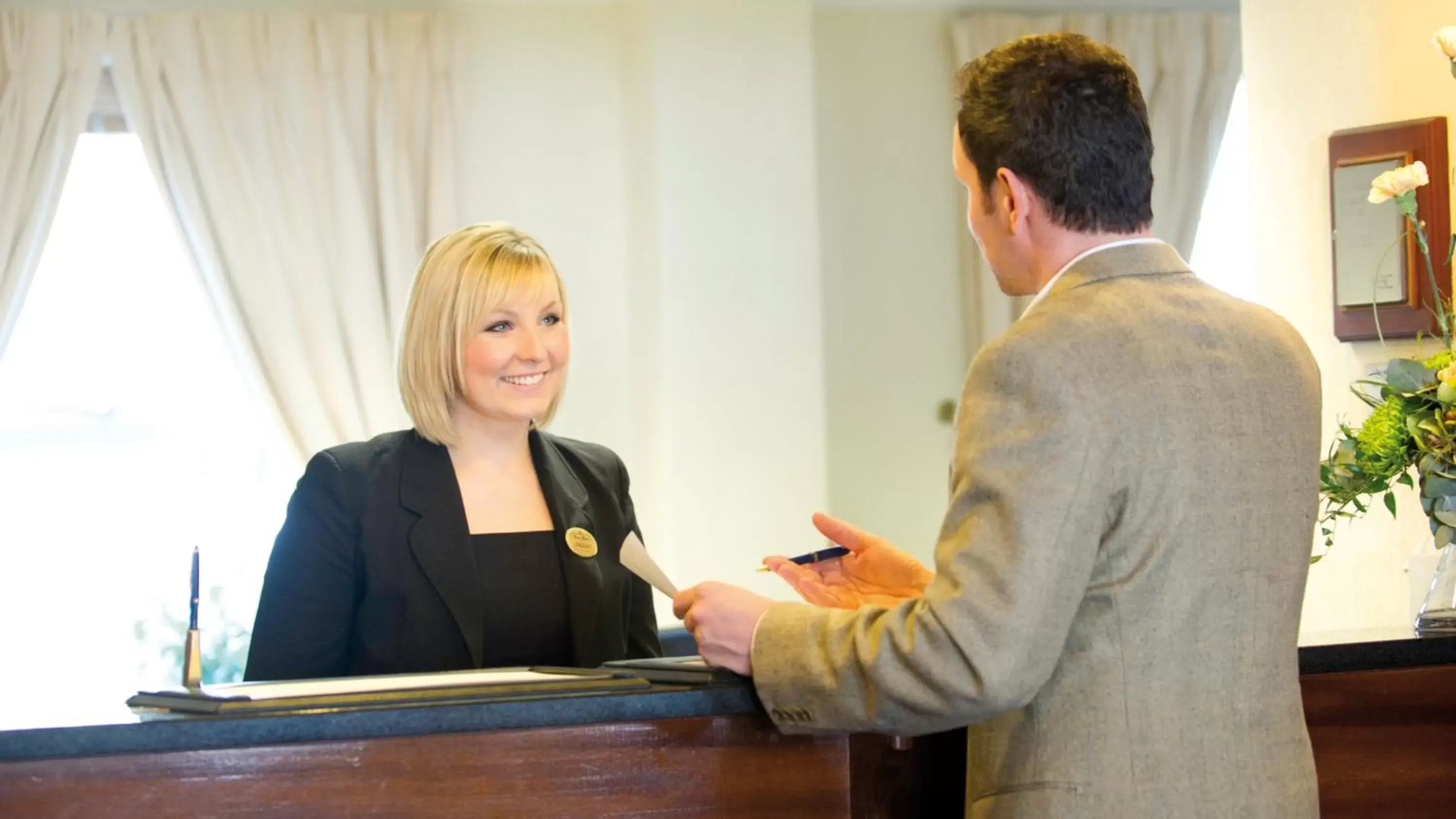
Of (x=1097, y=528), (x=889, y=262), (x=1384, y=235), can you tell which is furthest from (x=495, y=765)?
(x=889, y=262)

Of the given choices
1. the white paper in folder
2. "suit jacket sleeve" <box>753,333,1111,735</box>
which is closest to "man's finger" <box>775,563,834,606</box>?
the white paper in folder

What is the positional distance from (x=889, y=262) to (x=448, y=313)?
3.38 meters

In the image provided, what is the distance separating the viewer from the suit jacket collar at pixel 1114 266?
1562mm

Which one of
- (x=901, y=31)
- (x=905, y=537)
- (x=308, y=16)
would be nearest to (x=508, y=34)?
(x=308, y=16)

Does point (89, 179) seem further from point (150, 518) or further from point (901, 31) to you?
point (901, 31)

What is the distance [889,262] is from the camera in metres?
5.57

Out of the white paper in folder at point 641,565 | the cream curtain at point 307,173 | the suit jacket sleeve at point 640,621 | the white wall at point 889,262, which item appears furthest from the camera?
the white wall at point 889,262

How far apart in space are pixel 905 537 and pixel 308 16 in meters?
2.75

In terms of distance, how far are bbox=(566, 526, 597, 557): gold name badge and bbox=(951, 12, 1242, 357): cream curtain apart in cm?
333

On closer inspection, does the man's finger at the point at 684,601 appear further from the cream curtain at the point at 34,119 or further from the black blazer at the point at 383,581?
the cream curtain at the point at 34,119

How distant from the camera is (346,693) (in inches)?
63.8

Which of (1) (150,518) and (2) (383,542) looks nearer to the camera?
(2) (383,542)

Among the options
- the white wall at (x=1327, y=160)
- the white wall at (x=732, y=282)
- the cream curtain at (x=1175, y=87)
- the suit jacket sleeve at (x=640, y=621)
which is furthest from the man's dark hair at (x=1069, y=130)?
the cream curtain at (x=1175, y=87)

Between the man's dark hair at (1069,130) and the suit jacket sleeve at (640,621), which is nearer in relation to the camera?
the man's dark hair at (1069,130)
